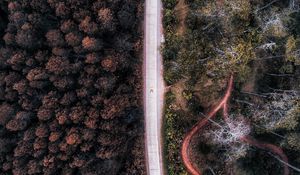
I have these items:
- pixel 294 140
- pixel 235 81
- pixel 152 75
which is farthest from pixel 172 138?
pixel 294 140

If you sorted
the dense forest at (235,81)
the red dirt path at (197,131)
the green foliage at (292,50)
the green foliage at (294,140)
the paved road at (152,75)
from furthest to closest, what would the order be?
the paved road at (152,75) < the red dirt path at (197,131) < the green foliage at (294,140) < the dense forest at (235,81) < the green foliage at (292,50)

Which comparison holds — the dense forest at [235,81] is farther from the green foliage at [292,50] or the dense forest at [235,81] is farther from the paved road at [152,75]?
the paved road at [152,75]

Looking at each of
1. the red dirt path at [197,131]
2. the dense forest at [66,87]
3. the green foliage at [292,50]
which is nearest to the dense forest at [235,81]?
the green foliage at [292,50]

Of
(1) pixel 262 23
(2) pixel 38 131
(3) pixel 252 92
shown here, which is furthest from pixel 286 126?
(2) pixel 38 131

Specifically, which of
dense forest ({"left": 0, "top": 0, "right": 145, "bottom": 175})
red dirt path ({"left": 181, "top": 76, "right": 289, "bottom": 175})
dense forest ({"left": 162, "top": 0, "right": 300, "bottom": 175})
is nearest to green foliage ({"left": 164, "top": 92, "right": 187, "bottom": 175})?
dense forest ({"left": 162, "top": 0, "right": 300, "bottom": 175})

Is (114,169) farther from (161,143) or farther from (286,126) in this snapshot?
(286,126)

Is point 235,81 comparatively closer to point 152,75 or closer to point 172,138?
point 152,75
